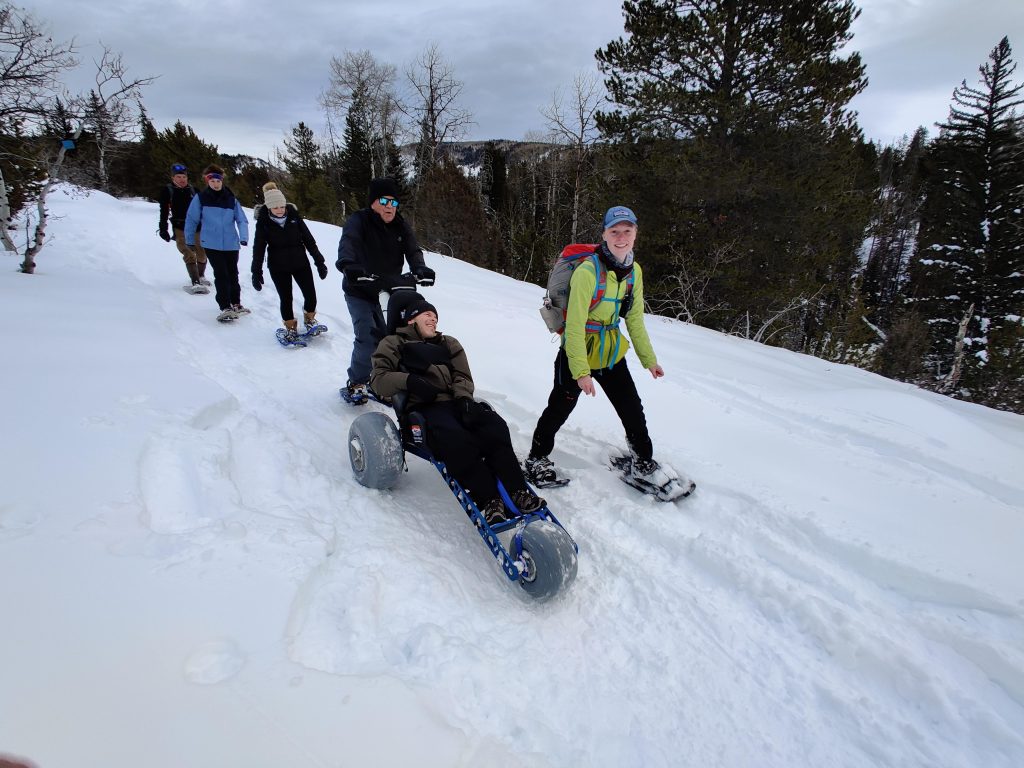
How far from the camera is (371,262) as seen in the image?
4457 mm

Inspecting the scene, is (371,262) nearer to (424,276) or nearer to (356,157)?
(424,276)

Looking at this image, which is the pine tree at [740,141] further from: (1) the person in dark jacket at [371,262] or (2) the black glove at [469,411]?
(2) the black glove at [469,411]

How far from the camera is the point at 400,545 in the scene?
113 inches

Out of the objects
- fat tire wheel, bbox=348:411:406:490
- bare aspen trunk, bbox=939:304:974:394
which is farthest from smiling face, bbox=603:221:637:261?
bare aspen trunk, bbox=939:304:974:394

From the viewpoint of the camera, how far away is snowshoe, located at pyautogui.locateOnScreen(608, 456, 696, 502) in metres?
3.44

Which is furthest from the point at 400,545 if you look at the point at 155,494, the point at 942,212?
the point at 942,212

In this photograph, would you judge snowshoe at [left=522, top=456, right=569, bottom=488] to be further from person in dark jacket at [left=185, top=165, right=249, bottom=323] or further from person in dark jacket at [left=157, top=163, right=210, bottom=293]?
person in dark jacket at [left=157, top=163, right=210, bottom=293]

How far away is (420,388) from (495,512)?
3.16 ft

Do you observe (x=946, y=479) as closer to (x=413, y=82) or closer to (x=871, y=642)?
(x=871, y=642)

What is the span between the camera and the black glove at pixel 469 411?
10.5 feet

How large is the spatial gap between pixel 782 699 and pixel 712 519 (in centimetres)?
122

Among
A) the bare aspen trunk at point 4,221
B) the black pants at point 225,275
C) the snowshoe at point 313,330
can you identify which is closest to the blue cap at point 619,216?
the snowshoe at point 313,330

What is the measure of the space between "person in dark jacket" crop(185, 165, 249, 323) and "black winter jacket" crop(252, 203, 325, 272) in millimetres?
1033

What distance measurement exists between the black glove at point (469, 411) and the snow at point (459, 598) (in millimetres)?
670
